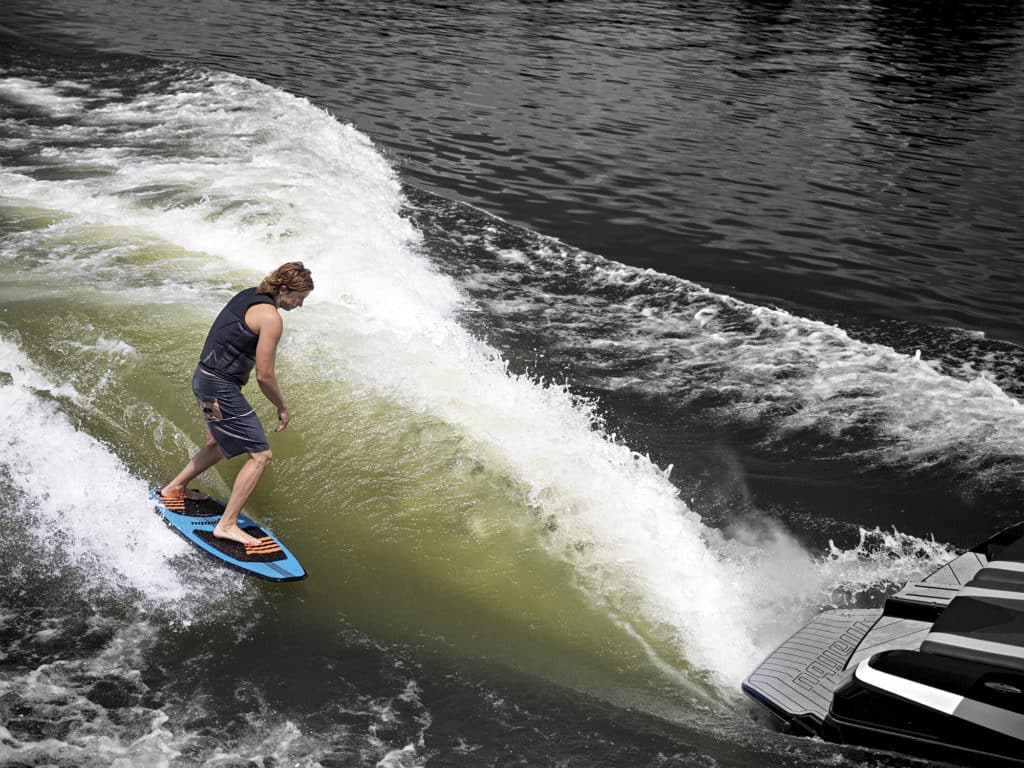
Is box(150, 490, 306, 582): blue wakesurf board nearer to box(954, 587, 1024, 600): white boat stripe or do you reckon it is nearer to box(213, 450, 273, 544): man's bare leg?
box(213, 450, 273, 544): man's bare leg

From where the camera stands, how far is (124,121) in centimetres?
1873

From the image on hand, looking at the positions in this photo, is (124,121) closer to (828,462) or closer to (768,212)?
(768,212)

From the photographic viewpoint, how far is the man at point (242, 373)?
609 cm

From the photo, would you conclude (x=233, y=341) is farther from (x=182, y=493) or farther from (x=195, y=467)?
(x=182, y=493)

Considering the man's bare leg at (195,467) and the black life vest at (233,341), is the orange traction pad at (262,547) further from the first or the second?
the black life vest at (233,341)

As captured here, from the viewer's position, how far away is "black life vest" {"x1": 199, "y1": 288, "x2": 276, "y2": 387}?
6.15 m

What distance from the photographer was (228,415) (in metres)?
6.41

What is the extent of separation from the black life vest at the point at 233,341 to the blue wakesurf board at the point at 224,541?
1.17 metres

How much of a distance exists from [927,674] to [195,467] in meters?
5.11

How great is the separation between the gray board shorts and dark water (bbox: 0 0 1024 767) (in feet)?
2.94

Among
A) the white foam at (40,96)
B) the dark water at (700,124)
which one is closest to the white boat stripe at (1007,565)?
the dark water at (700,124)

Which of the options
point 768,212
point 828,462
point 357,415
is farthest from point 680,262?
point 357,415

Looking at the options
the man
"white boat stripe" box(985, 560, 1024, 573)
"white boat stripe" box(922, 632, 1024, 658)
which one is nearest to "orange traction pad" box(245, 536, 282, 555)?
the man

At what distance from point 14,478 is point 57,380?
4.67ft
